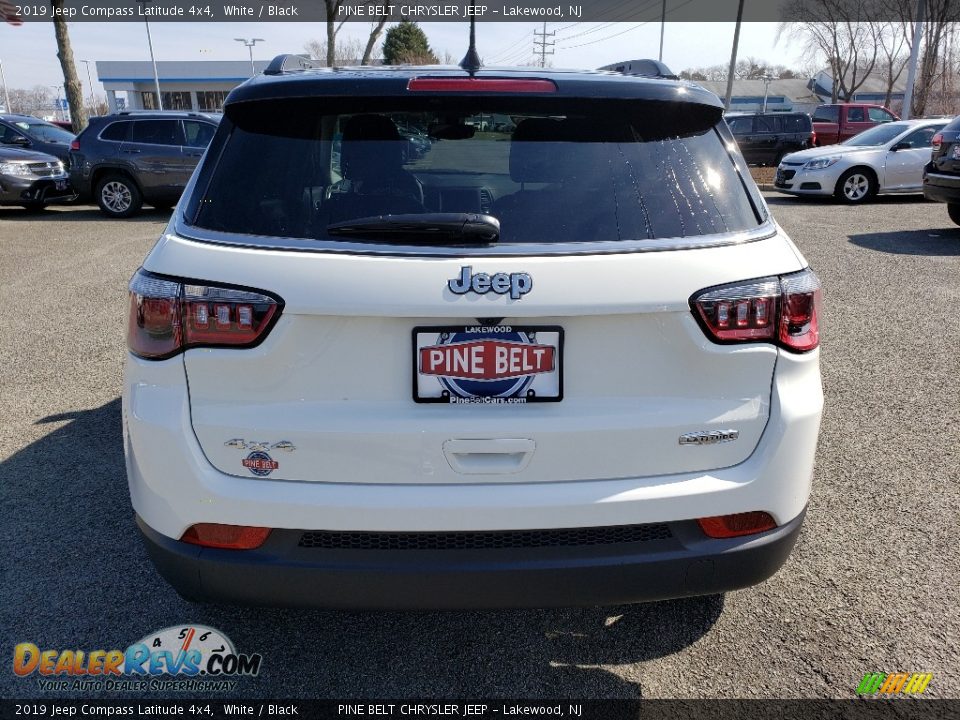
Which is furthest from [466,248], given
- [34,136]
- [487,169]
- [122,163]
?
[34,136]

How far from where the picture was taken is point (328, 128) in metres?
2.17

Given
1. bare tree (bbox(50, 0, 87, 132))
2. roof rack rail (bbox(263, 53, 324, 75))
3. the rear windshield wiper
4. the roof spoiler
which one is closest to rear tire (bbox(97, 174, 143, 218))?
bare tree (bbox(50, 0, 87, 132))

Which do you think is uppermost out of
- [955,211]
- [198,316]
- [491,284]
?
[491,284]

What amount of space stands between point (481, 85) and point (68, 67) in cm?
2185

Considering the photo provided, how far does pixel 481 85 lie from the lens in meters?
2.15

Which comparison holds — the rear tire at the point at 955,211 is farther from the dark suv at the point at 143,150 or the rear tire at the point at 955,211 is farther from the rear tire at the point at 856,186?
the dark suv at the point at 143,150

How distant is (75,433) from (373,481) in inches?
120

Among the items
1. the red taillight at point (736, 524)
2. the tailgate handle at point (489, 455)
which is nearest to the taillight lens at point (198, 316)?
the tailgate handle at point (489, 455)

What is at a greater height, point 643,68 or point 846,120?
point 643,68

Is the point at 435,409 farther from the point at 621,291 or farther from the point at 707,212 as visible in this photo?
the point at 707,212

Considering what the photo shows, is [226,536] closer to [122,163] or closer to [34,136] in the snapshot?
[122,163]

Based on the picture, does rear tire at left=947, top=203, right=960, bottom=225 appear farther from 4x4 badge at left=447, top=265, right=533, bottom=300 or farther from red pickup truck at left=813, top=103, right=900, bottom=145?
red pickup truck at left=813, top=103, right=900, bottom=145

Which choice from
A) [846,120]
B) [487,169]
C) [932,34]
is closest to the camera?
[487,169]

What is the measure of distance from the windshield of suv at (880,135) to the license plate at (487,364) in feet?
52.5
